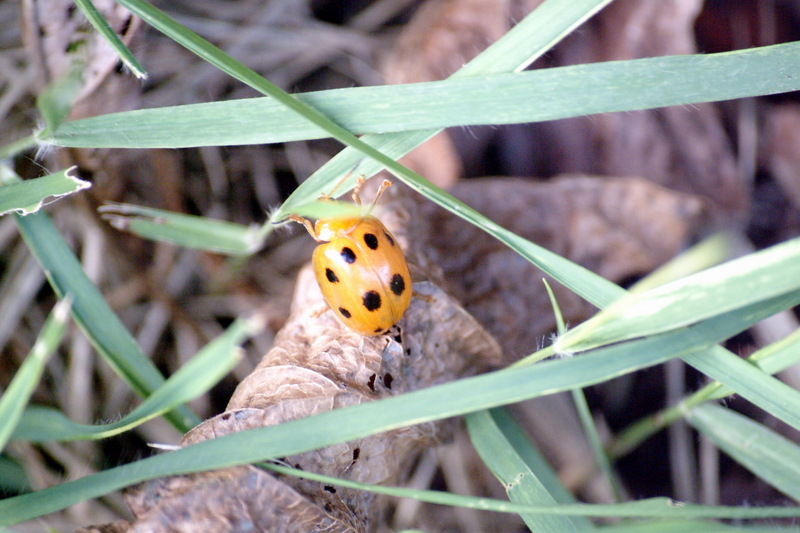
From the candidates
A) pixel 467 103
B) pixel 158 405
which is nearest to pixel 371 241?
pixel 467 103

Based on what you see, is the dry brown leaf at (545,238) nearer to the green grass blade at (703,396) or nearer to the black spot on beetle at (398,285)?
the black spot on beetle at (398,285)

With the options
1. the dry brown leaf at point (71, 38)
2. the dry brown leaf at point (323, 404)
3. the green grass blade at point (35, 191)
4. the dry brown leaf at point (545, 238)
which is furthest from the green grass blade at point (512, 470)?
the dry brown leaf at point (71, 38)

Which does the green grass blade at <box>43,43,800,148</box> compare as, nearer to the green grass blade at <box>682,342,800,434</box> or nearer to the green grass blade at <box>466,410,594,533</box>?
the green grass blade at <box>682,342,800,434</box>

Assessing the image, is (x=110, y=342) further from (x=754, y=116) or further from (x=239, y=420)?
(x=754, y=116)

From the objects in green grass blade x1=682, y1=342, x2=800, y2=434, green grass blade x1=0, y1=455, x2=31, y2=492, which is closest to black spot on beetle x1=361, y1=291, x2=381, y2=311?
green grass blade x1=682, y1=342, x2=800, y2=434

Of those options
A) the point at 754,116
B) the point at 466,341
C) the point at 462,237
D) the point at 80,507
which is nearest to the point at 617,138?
the point at 754,116

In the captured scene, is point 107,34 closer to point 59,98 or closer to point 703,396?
point 59,98

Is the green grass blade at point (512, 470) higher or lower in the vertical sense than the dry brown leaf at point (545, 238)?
lower
